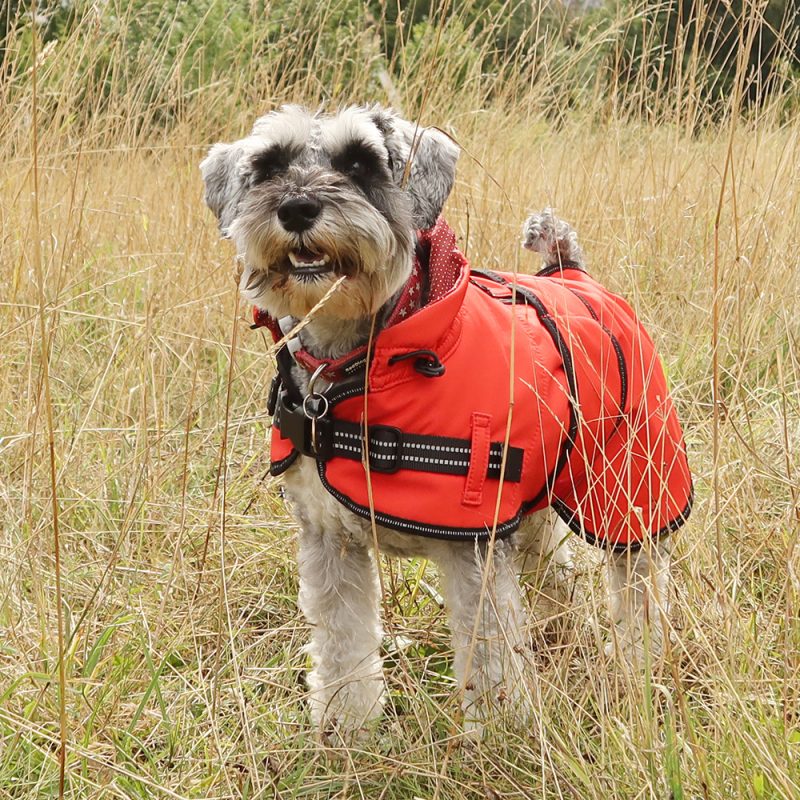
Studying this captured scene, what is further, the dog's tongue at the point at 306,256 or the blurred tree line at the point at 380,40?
the blurred tree line at the point at 380,40

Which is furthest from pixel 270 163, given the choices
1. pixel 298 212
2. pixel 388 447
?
pixel 388 447

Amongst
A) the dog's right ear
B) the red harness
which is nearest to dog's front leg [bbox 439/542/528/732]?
the red harness

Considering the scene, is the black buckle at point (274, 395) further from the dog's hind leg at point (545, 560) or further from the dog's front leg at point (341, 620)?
the dog's hind leg at point (545, 560)

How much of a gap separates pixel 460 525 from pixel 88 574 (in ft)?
4.35

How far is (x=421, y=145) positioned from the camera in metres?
2.66

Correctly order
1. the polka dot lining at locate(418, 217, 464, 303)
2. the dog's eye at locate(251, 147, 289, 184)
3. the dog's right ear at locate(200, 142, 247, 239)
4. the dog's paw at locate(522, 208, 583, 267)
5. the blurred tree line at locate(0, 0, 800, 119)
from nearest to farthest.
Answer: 1. the polka dot lining at locate(418, 217, 464, 303)
2. the dog's eye at locate(251, 147, 289, 184)
3. the dog's right ear at locate(200, 142, 247, 239)
4. the dog's paw at locate(522, 208, 583, 267)
5. the blurred tree line at locate(0, 0, 800, 119)

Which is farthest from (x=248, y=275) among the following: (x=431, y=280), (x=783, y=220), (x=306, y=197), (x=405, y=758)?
(x=783, y=220)

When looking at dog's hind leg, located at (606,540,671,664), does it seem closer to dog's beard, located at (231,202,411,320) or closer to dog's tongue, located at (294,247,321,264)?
dog's beard, located at (231,202,411,320)

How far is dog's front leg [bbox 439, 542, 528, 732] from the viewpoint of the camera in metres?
2.39

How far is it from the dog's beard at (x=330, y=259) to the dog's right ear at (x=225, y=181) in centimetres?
31

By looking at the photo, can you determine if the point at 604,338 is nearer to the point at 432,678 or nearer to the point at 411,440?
the point at 411,440

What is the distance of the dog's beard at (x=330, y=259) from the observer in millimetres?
2330

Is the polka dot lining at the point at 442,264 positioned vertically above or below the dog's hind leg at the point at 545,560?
above

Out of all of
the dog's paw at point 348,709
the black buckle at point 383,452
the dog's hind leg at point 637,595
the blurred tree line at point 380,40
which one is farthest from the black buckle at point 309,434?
the blurred tree line at point 380,40
